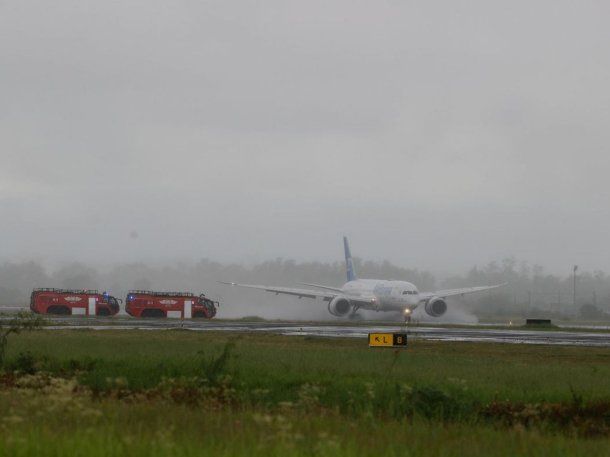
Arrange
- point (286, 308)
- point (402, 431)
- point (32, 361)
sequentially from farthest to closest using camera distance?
point (286, 308)
point (32, 361)
point (402, 431)

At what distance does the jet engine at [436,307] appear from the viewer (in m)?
83.9

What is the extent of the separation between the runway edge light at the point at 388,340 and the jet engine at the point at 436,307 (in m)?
54.4

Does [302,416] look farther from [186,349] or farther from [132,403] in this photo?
[186,349]

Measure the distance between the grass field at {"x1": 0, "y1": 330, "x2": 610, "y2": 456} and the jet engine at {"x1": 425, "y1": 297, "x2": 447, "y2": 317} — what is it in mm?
56408

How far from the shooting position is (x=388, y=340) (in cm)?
2953

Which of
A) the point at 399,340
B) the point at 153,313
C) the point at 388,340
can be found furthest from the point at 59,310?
the point at 399,340

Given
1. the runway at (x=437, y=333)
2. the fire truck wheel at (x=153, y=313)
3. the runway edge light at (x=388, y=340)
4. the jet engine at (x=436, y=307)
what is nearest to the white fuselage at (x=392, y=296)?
the jet engine at (x=436, y=307)

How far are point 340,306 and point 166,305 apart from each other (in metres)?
18.0

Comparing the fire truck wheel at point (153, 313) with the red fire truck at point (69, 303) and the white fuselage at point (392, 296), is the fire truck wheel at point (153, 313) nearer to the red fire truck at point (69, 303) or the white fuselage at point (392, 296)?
the red fire truck at point (69, 303)

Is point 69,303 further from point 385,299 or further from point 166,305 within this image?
point 385,299

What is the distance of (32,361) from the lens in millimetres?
20266

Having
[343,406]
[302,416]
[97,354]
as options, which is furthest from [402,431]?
[97,354]

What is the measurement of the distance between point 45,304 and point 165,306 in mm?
12366

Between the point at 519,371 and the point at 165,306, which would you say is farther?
the point at 165,306
